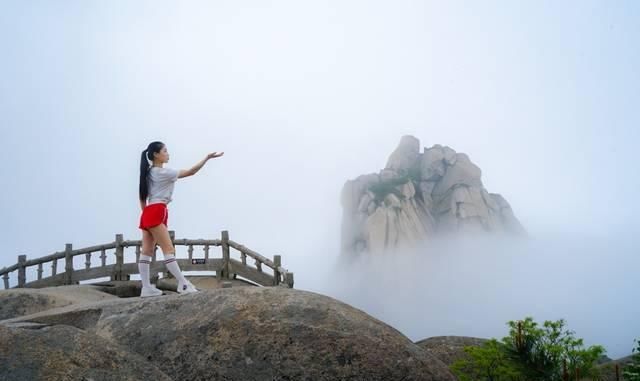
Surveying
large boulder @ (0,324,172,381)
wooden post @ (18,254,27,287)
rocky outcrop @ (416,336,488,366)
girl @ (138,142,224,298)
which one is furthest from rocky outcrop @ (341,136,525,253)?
large boulder @ (0,324,172,381)

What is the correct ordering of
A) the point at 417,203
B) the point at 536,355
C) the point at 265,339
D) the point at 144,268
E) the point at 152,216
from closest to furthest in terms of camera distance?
the point at 265,339, the point at 536,355, the point at 152,216, the point at 144,268, the point at 417,203

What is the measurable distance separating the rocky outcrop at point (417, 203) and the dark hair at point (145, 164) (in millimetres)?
50022

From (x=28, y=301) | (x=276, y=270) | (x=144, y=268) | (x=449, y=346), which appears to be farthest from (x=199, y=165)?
(x=276, y=270)

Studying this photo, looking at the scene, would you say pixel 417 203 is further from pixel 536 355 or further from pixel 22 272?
pixel 536 355

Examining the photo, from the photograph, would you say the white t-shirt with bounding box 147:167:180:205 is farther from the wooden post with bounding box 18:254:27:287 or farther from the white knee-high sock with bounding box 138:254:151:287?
the wooden post with bounding box 18:254:27:287

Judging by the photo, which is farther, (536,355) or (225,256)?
(225,256)

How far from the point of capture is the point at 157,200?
807cm

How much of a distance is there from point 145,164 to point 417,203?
178ft

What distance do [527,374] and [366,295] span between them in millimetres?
50864

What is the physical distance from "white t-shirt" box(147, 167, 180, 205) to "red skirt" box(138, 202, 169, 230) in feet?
0.31

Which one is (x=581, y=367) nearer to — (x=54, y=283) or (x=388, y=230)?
(x=54, y=283)

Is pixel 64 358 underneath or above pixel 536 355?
above

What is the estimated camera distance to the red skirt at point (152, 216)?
314 inches

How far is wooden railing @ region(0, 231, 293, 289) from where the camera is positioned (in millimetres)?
17106
